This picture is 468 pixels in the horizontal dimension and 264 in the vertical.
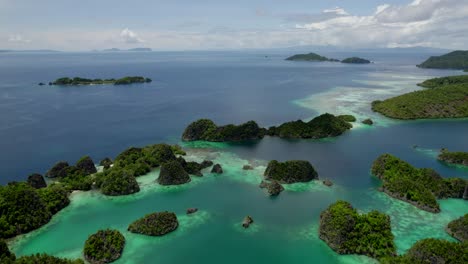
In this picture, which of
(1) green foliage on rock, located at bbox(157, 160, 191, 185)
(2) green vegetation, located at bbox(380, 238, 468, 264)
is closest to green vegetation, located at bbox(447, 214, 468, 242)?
(2) green vegetation, located at bbox(380, 238, 468, 264)

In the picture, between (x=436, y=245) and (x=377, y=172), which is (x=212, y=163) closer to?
(x=377, y=172)

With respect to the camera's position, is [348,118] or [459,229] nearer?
[459,229]

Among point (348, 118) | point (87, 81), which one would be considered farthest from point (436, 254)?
point (87, 81)

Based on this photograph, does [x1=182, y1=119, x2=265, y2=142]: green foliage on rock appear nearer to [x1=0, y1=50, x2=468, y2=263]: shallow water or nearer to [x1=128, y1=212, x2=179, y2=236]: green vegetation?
[x1=0, y1=50, x2=468, y2=263]: shallow water

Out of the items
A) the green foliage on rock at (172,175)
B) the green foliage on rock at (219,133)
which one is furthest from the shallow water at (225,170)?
the green foliage on rock at (219,133)

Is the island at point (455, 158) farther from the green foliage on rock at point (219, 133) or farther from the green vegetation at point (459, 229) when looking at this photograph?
the green foliage on rock at point (219, 133)

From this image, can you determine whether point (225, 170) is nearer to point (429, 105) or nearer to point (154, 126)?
point (154, 126)
